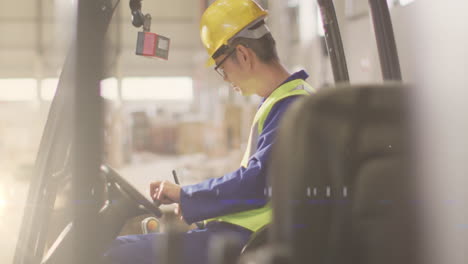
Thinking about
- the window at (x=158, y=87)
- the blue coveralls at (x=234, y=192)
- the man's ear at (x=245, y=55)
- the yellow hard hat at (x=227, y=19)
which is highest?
the window at (x=158, y=87)

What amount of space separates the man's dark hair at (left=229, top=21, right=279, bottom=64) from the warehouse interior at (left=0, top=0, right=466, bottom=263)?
66.0 inches

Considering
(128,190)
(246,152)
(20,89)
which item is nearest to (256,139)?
(246,152)

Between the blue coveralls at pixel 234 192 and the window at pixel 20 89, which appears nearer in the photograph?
the blue coveralls at pixel 234 192

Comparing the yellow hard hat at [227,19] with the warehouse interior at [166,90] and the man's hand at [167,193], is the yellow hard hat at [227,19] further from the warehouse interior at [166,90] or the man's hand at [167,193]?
the warehouse interior at [166,90]

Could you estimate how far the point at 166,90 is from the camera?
58.0 feet

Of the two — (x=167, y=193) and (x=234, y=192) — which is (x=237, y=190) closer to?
(x=234, y=192)

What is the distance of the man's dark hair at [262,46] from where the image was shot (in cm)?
226

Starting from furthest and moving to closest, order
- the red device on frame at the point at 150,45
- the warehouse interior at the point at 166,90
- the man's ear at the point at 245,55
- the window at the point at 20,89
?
the window at the point at 20,89 → the warehouse interior at the point at 166,90 → the man's ear at the point at 245,55 → the red device on frame at the point at 150,45

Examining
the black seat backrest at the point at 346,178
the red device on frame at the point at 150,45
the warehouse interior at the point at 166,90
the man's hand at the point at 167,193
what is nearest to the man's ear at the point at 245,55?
the red device on frame at the point at 150,45

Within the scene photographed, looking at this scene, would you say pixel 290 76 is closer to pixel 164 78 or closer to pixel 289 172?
pixel 289 172

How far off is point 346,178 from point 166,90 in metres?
16.6

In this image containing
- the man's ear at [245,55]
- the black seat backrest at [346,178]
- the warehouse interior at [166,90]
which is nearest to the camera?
the black seat backrest at [346,178]

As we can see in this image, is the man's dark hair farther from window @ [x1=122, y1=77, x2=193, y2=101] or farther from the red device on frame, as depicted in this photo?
window @ [x1=122, y1=77, x2=193, y2=101]

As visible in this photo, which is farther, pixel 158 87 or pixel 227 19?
pixel 158 87
